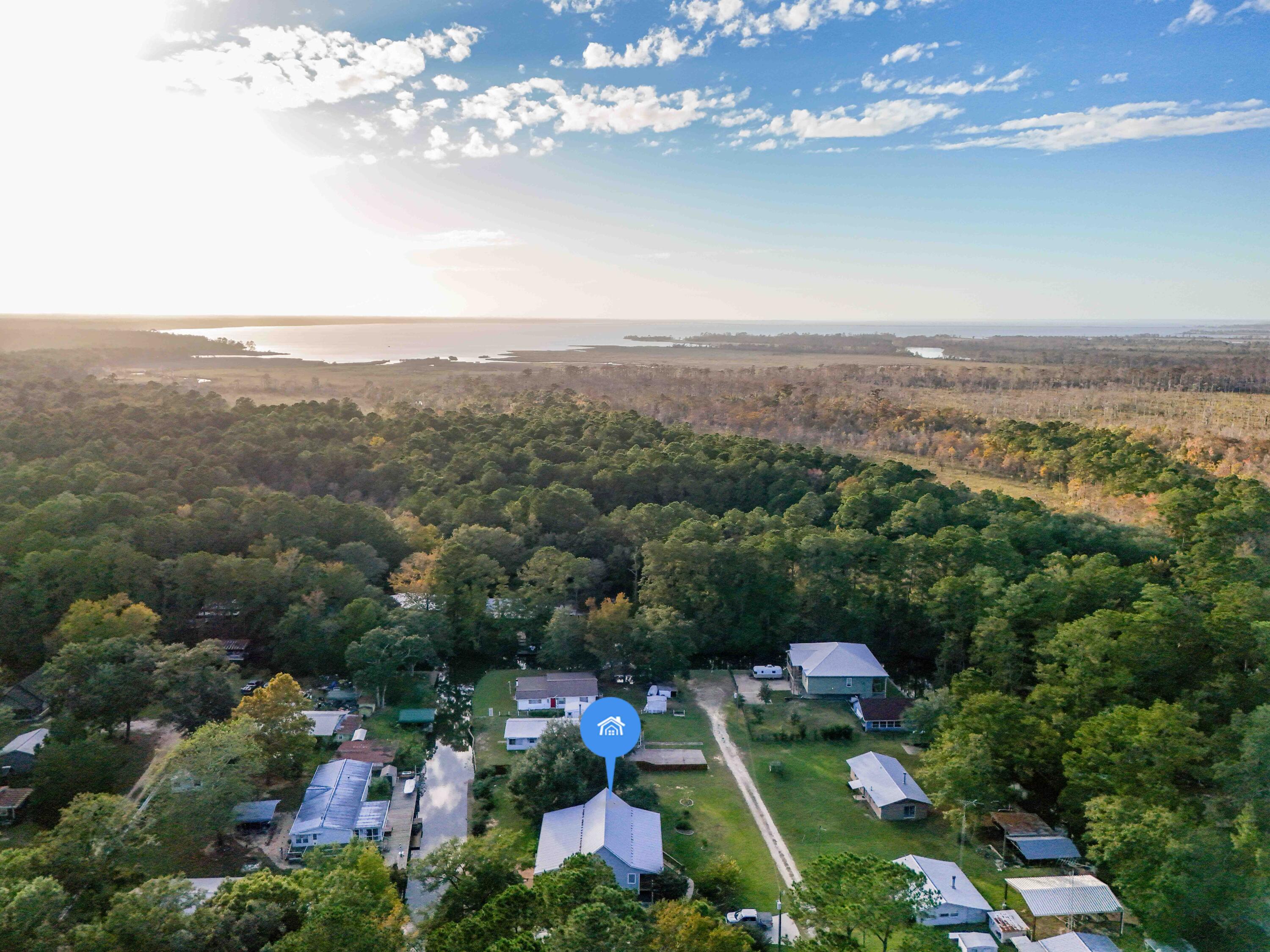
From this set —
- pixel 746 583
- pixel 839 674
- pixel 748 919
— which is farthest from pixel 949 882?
pixel 746 583

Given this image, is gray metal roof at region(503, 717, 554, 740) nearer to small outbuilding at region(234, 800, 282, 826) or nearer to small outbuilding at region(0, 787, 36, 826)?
small outbuilding at region(234, 800, 282, 826)

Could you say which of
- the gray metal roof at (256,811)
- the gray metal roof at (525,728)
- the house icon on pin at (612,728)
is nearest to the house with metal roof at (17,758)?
the gray metal roof at (256,811)

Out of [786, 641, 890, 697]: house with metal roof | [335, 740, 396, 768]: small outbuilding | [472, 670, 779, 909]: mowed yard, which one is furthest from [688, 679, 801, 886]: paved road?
[335, 740, 396, 768]: small outbuilding

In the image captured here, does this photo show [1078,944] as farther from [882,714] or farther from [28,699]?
[28,699]

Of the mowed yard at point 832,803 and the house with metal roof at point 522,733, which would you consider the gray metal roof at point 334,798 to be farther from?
the mowed yard at point 832,803

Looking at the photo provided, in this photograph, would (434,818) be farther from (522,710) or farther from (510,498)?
(510,498)

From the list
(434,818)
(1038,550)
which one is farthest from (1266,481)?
(434,818)
